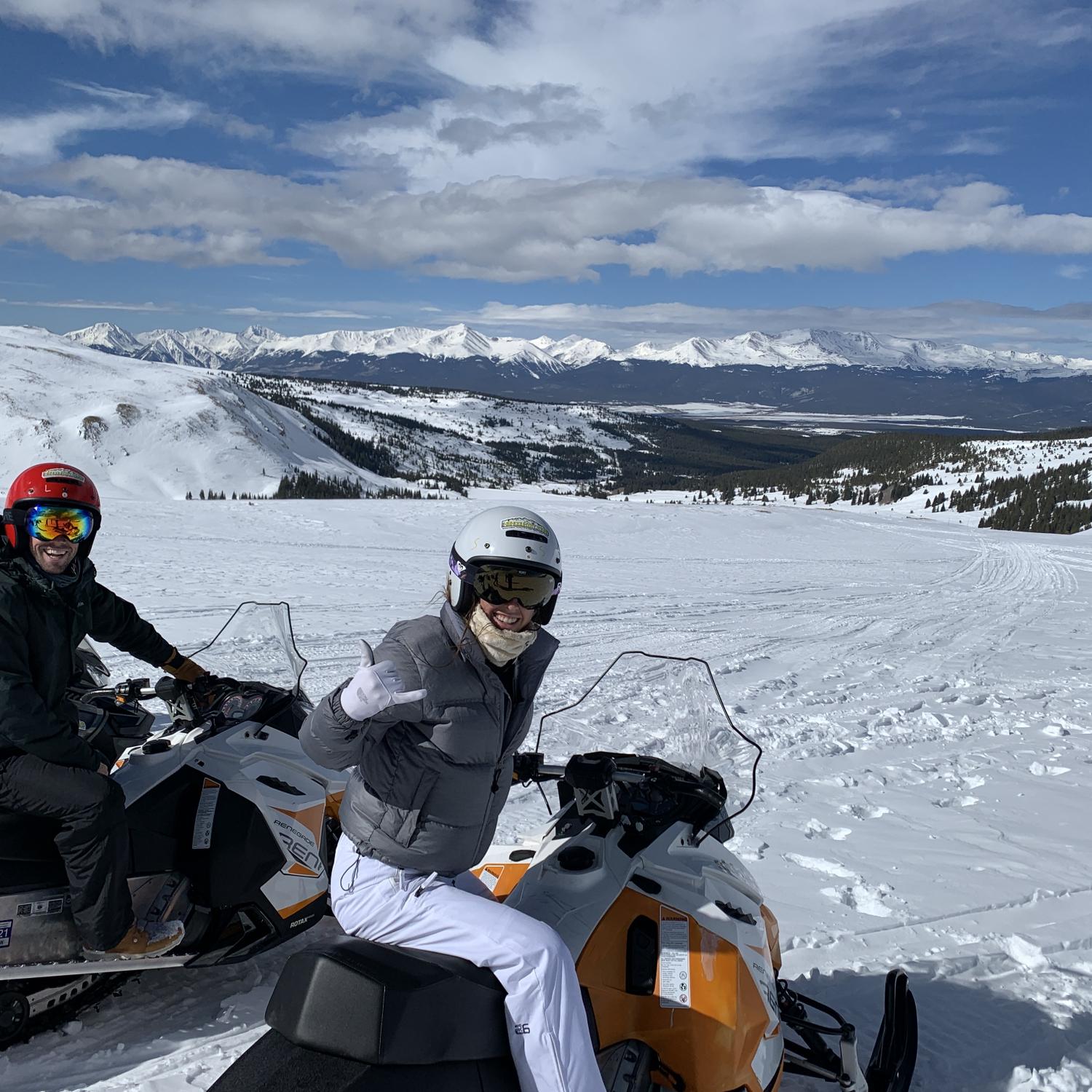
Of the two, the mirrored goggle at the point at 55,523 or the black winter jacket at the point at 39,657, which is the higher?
the mirrored goggle at the point at 55,523

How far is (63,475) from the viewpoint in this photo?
373cm

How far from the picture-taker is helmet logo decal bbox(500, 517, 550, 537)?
2.89 metres

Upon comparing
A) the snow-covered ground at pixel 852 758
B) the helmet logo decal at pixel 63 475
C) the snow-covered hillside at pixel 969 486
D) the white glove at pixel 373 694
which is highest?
the helmet logo decal at pixel 63 475

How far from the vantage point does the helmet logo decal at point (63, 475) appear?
370cm

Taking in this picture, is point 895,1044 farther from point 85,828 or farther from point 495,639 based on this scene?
point 85,828

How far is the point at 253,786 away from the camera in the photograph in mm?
4281

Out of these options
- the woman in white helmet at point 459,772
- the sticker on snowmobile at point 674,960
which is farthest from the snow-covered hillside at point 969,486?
the woman in white helmet at point 459,772

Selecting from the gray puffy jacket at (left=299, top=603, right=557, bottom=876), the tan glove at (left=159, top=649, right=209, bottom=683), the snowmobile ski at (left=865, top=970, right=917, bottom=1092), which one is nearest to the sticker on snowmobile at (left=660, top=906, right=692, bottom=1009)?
the gray puffy jacket at (left=299, top=603, right=557, bottom=876)

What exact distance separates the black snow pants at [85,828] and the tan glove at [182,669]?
3.41 feet

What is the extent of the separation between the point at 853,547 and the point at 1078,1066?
28017 millimetres

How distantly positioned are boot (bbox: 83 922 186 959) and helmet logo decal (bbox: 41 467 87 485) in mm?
2080

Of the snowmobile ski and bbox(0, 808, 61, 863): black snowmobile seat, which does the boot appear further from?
the snowmobile ski

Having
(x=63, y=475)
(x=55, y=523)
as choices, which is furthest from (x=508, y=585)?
(x=63, y=475)

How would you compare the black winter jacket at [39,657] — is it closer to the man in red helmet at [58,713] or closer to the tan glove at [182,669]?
the man in red helmet at [58,713]
